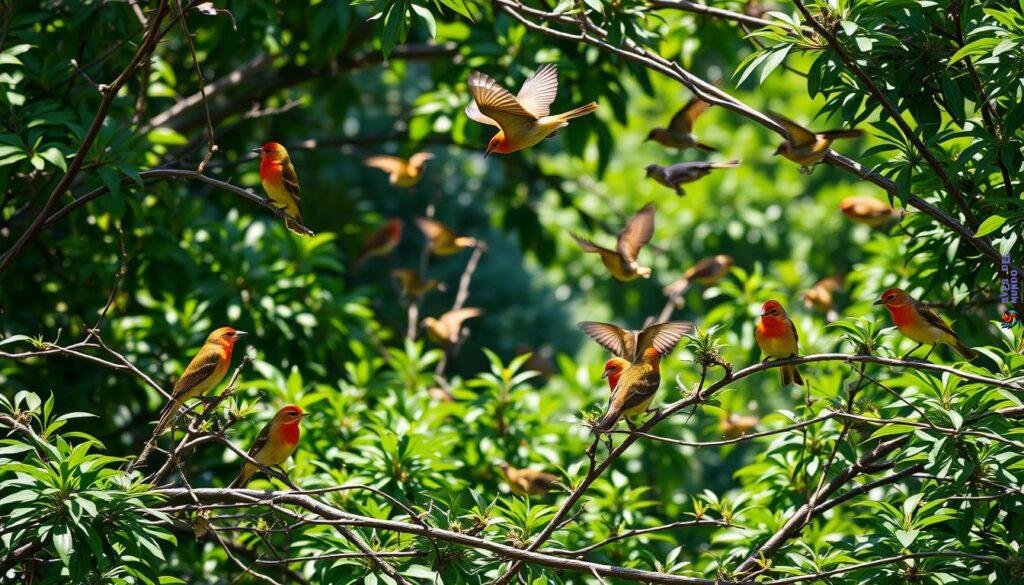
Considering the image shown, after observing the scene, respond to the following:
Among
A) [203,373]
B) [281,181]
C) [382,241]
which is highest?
[281,181]

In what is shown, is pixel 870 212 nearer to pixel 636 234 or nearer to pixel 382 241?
pixel 636 234

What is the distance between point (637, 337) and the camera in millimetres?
4297

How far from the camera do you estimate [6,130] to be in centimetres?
452

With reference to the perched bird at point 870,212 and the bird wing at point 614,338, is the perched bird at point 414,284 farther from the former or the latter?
the perched bird at point 870,212

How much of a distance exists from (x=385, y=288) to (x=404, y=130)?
370 centimetres

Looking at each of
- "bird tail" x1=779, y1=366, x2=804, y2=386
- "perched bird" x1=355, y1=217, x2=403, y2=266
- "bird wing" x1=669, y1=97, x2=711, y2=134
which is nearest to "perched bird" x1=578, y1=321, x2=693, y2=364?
"bird tail" x1=779, y1=366, x2=804, y2=386

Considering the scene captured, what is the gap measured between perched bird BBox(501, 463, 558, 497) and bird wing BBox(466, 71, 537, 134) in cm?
183

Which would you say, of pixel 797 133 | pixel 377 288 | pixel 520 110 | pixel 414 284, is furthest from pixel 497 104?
pixel 414 284

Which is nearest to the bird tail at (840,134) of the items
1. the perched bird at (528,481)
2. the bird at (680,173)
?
the bird at (680,173)

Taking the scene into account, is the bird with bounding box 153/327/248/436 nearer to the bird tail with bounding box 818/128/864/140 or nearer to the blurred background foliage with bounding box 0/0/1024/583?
the blurred background foliage with bounding box 0/0/1024/583

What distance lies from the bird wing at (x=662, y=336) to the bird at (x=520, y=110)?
873 mm

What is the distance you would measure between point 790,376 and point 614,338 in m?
0.83

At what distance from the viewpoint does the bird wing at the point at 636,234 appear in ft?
16.6

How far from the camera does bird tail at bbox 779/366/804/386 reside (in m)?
4.20
